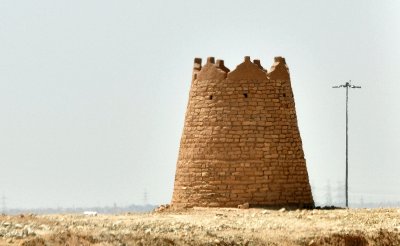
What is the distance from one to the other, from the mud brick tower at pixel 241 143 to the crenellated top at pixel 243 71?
0.03m

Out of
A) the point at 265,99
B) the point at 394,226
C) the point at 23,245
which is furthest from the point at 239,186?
the point at 23,245

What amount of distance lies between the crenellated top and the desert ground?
12.5ft

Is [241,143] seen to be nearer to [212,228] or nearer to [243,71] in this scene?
[243,71]

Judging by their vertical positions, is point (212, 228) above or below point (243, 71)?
below

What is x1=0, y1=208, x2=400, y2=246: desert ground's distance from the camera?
71.6 feet

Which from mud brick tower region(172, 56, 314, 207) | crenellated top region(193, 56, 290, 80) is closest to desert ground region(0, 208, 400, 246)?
mud brick tower region(172, 56, 314, 207)

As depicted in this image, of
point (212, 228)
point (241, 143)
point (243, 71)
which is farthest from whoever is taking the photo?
point (243, 71)

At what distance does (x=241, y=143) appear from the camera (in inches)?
1206

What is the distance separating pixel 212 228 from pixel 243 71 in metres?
7.05

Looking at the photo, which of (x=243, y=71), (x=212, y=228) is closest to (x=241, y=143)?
(x=243, y=71)

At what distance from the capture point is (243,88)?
102ft

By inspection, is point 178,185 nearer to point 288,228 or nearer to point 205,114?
point 205,114

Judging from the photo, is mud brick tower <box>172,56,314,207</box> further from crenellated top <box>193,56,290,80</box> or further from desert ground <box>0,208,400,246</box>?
desert ground <box>0,208,400,246</box>

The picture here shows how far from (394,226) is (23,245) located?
1066cm
